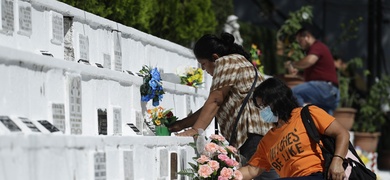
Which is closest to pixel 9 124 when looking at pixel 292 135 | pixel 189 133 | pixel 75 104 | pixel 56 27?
pixel 75 104

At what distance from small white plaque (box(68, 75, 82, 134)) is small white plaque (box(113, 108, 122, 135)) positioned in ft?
2.07

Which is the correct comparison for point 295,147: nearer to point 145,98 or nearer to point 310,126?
point 310,126

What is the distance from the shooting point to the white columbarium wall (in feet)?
16.9

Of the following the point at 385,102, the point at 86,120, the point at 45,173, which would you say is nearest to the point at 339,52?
the point at 385,102

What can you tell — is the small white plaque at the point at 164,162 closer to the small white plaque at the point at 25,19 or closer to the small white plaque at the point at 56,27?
the small white plaque at the point at 56,27

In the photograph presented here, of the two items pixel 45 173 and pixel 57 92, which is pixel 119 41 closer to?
pixel 57 92

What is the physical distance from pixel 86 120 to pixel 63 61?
51cm

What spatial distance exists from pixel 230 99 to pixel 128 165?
50.0 inches

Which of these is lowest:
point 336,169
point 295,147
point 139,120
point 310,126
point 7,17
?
point 336,169

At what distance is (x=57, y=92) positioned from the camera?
5.87 metres

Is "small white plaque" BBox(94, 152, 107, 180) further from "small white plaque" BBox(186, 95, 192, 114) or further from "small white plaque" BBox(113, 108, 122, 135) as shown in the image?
"small white plaque" BBox(186, 95, 192, 114)

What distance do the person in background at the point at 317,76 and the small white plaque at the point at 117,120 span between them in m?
5.04

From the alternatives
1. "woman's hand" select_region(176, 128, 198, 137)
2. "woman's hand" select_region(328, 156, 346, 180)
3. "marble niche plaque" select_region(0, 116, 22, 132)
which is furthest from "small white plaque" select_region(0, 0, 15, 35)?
"woman's hand" select_region(328, 156, 346, 180)

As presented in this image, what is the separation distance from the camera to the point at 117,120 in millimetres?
6777
